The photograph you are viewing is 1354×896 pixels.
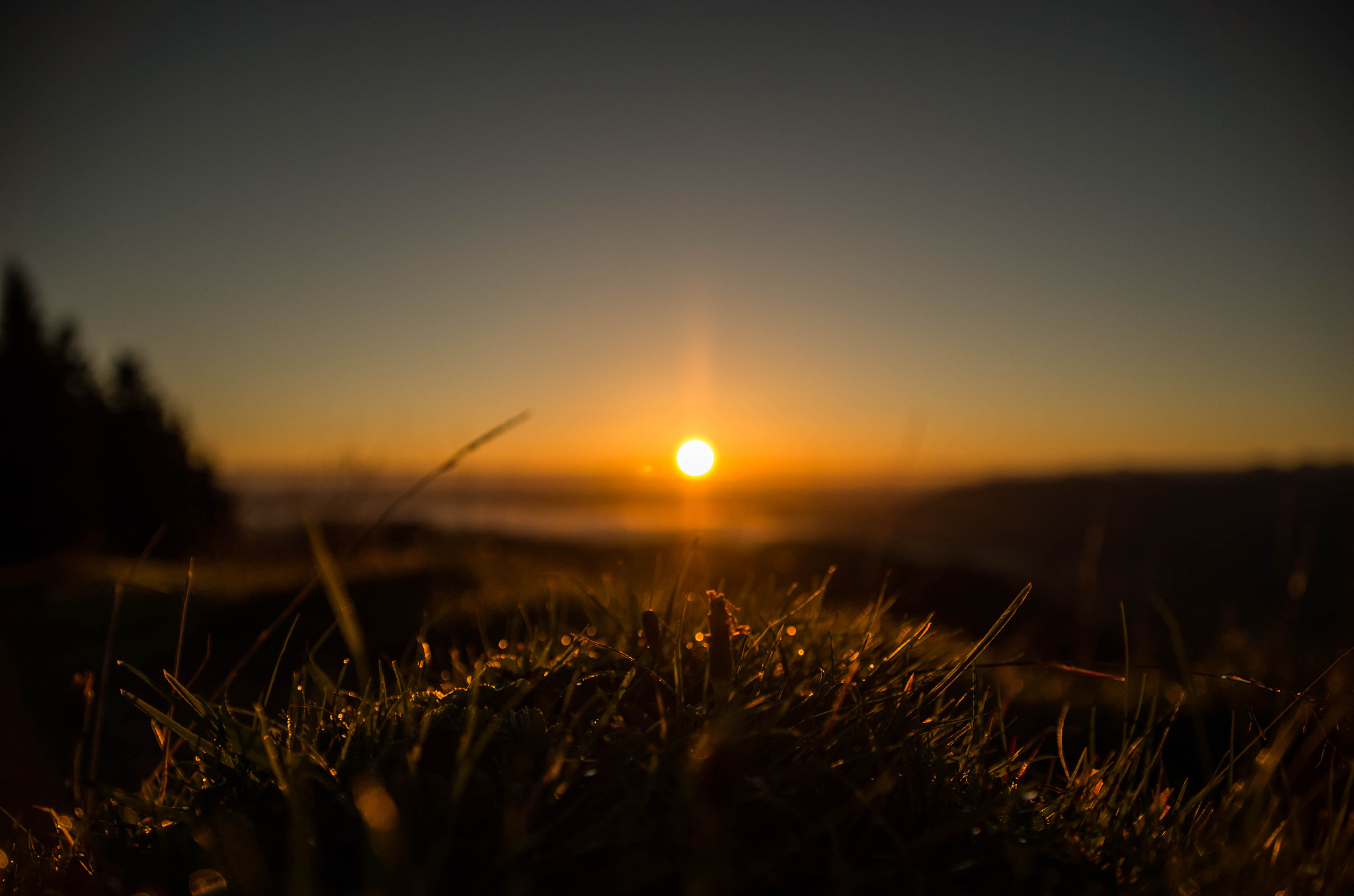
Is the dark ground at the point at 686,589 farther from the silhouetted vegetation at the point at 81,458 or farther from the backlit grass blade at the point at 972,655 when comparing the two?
the silhouetted vegetation at the point at 81,458

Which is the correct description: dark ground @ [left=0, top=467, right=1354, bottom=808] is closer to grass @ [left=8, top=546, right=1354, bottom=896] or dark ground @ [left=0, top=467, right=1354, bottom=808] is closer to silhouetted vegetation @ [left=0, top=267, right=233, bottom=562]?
grass @ [left=8, top=546, right=1354, bottom=896]

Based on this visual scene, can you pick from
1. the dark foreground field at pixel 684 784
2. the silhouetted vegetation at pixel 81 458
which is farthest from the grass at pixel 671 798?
the silhouetted vegetation at pixel 81 458

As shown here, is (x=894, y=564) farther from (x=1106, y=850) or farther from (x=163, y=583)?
(x=1106, y=850)

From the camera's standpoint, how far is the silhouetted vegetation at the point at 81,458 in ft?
59.2

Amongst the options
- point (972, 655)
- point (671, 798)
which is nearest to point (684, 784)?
point (671, 798)

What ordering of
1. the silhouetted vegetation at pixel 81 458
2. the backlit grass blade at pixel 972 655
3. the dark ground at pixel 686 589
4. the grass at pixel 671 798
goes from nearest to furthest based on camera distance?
the grass at pixel 671 798 → the backlit grass blade at pixel 972 655 → the dark ground at pixel 686 589 → the silhouetted vegetation at pixel 81 458

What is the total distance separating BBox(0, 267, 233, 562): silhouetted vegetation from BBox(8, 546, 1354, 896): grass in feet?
58.1

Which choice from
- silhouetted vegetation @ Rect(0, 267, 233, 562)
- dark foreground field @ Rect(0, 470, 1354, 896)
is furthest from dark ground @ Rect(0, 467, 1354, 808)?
silhouetted vegetation @ Rect(0, 267, 233, 562)

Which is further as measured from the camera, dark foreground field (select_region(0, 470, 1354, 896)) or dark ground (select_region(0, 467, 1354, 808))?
dark ground (select_region(0, 467, 1354, 808))

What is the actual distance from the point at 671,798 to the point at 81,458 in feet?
78.2

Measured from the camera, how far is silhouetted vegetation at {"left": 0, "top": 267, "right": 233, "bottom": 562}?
18031mm

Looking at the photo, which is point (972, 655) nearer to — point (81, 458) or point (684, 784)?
point (684, 784)

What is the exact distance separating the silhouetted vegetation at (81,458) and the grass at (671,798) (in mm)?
17722

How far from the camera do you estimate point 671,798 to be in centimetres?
117
